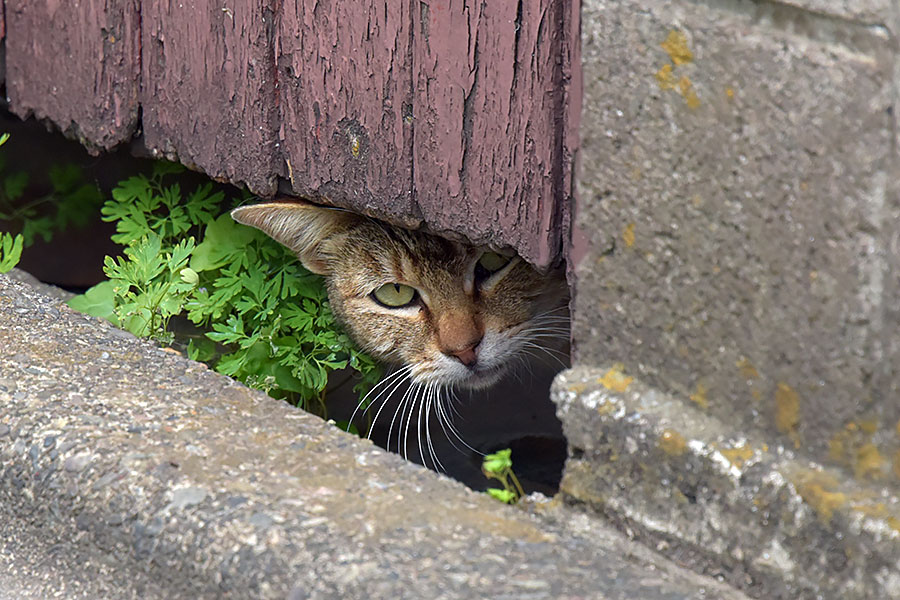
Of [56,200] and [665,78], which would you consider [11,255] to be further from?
[665,78]

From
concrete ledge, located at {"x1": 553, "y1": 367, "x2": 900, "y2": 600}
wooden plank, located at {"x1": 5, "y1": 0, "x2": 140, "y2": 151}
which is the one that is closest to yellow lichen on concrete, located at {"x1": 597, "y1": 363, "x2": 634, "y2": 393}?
concrete ledge, located at {"x1": 553, "y1": 367, "x2": 900, "y2": 600}

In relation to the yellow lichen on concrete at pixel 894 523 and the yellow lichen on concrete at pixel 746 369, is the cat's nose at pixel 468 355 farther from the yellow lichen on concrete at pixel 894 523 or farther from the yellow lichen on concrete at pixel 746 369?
the yellow lichen on concrete at pixel 894 523

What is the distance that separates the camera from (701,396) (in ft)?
5.74

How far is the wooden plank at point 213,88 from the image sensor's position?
8.95 feet

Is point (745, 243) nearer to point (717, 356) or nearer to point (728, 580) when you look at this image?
point (717, 356)

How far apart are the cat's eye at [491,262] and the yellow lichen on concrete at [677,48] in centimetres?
138

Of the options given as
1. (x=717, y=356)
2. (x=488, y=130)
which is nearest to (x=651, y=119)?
(x=717, y=356)

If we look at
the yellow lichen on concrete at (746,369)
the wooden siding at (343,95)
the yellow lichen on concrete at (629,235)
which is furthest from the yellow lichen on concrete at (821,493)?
the wooden siding at (343,95)

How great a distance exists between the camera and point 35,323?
8.68 ft

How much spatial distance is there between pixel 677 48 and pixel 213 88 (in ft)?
5.06

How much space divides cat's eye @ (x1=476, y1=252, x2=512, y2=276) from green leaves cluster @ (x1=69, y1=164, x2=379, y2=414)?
0.40m

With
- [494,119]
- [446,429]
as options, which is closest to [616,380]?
[494,119]

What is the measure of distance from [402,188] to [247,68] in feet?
1.85

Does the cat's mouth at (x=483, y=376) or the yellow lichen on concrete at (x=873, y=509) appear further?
the cat's mouth at (x=483, y=376)
